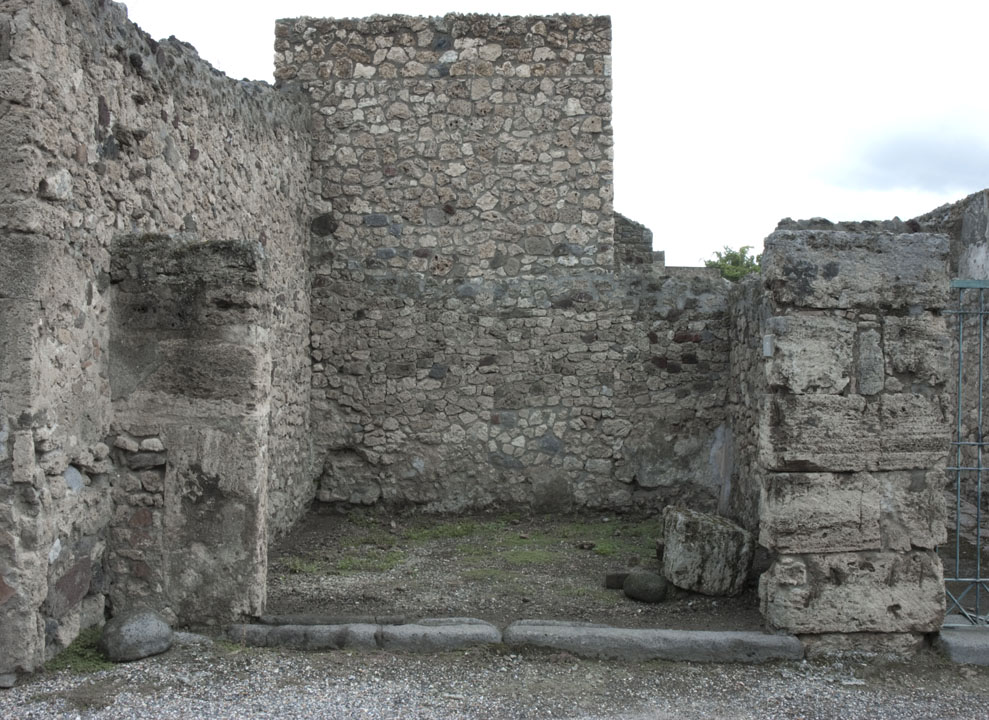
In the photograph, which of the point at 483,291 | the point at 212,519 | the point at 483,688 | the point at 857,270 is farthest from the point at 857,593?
the point at 483,291

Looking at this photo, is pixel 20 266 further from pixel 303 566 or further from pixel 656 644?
pixel 656 644

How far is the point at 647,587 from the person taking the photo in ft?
19.0

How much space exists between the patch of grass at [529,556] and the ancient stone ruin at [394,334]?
125cm

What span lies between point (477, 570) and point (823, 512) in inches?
109

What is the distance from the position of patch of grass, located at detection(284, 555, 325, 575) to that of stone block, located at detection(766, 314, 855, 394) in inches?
142

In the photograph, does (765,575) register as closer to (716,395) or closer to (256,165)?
(716,395)

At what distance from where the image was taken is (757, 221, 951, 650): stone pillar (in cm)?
467

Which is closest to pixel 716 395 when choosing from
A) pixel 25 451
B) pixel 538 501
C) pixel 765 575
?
pixel 538 501

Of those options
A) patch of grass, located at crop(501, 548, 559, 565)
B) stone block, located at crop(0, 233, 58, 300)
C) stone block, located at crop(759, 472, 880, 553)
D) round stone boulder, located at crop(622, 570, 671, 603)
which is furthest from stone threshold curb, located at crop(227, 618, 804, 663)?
patch of grass, located at crop(501, 548, 559, 565)

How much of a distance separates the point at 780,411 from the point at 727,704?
5.03 feet

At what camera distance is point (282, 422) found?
7.35 m

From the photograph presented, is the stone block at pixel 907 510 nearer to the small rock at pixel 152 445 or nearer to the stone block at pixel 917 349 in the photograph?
the stone block at pixel 917 349

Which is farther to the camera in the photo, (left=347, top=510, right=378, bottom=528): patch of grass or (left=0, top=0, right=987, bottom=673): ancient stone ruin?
(left=347, top=510, right=378, bottom=528): patch of grass

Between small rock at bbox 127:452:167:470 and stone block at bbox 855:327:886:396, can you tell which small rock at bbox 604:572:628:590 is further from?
small rock at bbox 127:452:167:470
